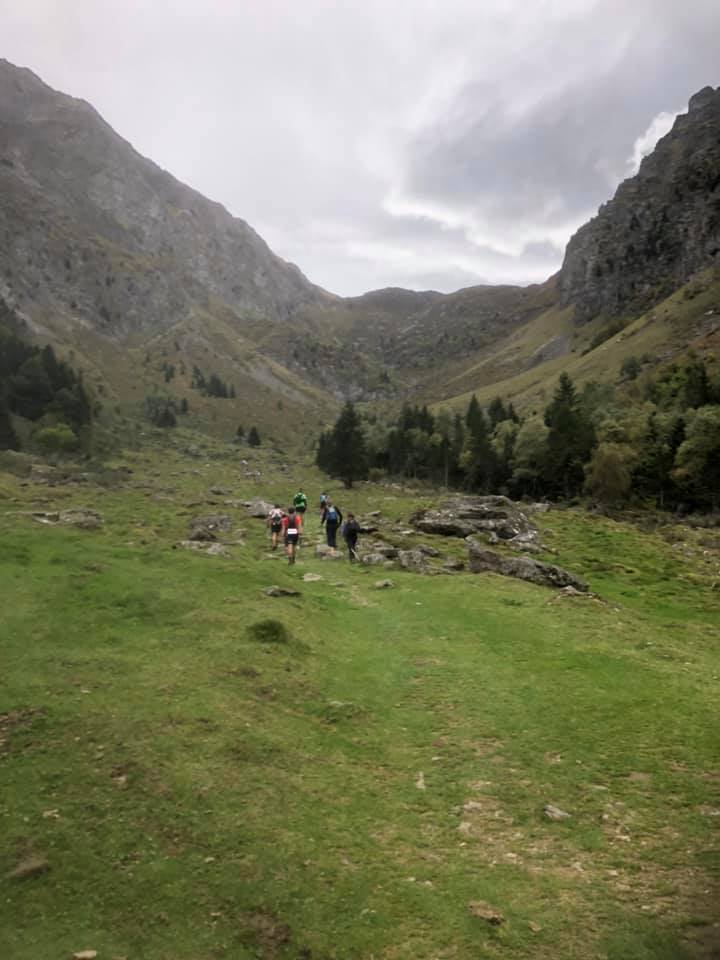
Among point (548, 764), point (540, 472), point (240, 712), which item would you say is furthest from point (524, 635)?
point (540, 472)

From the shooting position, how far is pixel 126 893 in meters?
7.24

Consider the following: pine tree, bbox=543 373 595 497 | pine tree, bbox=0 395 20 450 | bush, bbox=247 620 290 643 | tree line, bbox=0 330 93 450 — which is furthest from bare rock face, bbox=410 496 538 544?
pine tree, bbox=0 395 20 450

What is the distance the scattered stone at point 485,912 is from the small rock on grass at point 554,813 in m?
2.37

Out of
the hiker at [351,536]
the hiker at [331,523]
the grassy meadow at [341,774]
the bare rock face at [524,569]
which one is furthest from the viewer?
the hiker at [331,523]

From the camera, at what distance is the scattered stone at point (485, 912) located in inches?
272

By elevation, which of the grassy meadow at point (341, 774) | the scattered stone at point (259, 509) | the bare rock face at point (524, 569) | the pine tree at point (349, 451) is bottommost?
the scattered stone at point (259, 509)

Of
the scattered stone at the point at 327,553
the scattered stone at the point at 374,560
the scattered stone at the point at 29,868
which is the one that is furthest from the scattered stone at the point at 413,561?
the scattered stone at the point at 29,868

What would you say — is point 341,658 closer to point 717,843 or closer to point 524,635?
point 524,635

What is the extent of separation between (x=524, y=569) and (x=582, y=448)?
51944 millimetres

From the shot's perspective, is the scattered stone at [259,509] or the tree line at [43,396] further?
the tree line at [43,396]

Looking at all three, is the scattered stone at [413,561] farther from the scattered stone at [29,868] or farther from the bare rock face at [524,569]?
the scattered stone at [29,868]

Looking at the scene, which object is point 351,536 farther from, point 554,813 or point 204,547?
point 554,813

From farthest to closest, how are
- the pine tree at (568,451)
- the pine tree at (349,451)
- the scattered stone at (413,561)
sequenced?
the pine tree at (349,451)
the pine tree at (568,451)
the scattered stone at (413,561)

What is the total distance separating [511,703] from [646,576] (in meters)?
18.5
